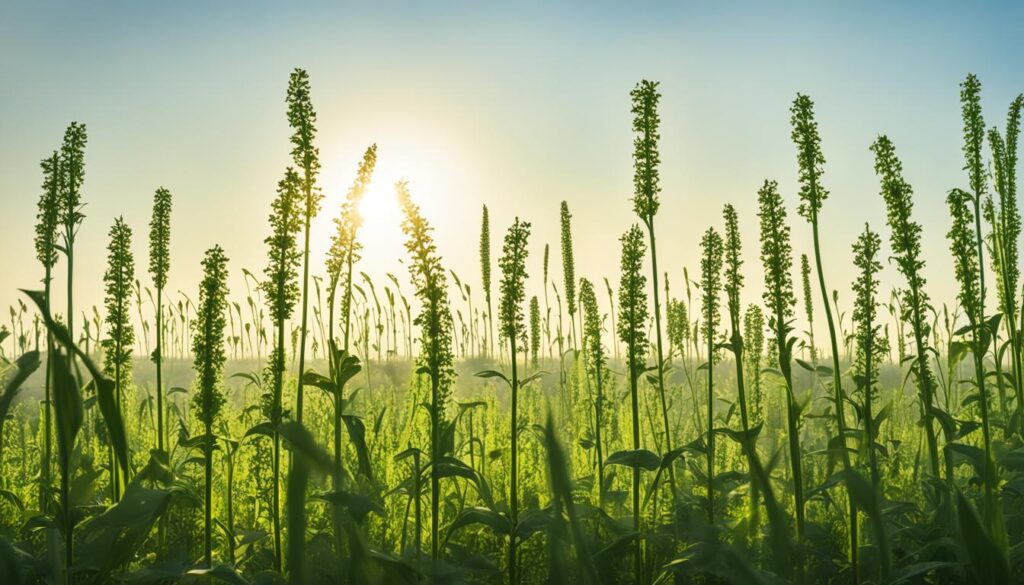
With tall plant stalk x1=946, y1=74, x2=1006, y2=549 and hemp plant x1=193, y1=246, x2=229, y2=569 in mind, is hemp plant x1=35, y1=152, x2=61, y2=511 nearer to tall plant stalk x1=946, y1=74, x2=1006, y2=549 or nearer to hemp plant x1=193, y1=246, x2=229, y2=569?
hemp plant x1=193, y1=246, x2=229, y2=569

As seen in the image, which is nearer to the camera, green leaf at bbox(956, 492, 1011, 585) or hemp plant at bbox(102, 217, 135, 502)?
green leaf at bbox(956, 492, 1011, 585)

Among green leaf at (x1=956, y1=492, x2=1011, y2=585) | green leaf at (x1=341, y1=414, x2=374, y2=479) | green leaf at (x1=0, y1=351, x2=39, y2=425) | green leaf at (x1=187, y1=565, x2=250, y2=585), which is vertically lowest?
green leaf at (x1=187, y1=565, x2=250, y2=585)

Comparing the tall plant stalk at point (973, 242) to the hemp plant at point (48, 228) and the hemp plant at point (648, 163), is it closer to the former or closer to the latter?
the hemp plant at point (648, 163)

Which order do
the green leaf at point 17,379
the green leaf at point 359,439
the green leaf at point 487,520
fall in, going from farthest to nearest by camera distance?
the green leaf at point 487,520 → the green leaf at point 359,439 → the green leaf at point 17,379

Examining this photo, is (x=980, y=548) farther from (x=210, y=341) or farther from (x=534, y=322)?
(x=534, y=322)

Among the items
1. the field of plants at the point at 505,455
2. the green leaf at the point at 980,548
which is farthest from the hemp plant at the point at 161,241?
the green leaf at the point at 980,548

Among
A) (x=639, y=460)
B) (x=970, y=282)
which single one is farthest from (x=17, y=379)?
(x=970, y=282)

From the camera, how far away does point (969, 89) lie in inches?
172

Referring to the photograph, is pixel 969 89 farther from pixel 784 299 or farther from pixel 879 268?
pixel 784 299

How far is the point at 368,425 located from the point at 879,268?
13.2 ft

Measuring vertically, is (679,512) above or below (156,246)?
below

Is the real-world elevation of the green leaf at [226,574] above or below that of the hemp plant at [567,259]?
below

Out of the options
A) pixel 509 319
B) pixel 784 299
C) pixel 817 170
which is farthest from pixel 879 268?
pixel 509 319

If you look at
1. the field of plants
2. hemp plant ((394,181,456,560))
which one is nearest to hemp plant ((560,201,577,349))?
the field of plants
